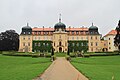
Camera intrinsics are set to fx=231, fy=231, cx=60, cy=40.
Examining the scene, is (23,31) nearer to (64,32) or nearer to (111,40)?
(64,32)

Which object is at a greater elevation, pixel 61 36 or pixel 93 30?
pixel 93 30

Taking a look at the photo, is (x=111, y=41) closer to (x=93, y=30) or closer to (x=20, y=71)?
(x=93, y=30)

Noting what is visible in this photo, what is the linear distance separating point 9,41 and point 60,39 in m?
18.6

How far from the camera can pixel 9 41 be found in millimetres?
84312

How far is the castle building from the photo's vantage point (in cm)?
8325

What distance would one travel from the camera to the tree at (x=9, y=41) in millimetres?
82556

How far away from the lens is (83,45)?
278 feet

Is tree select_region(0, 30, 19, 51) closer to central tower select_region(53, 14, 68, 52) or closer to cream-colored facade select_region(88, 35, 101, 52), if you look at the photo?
central tower select_region(53, 14, 68, 52)

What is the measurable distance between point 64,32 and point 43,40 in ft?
27.6

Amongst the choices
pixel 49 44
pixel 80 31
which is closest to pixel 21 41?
pixel 49 44

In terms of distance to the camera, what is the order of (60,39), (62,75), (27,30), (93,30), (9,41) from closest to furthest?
(62,75) < (60,39) < (27,30) < (9,41) < (93,30)

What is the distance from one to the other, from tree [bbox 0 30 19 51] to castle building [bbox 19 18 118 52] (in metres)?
3.82

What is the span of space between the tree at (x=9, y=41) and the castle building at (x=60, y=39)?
382 centimetres

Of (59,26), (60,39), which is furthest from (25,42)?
(59,26)
